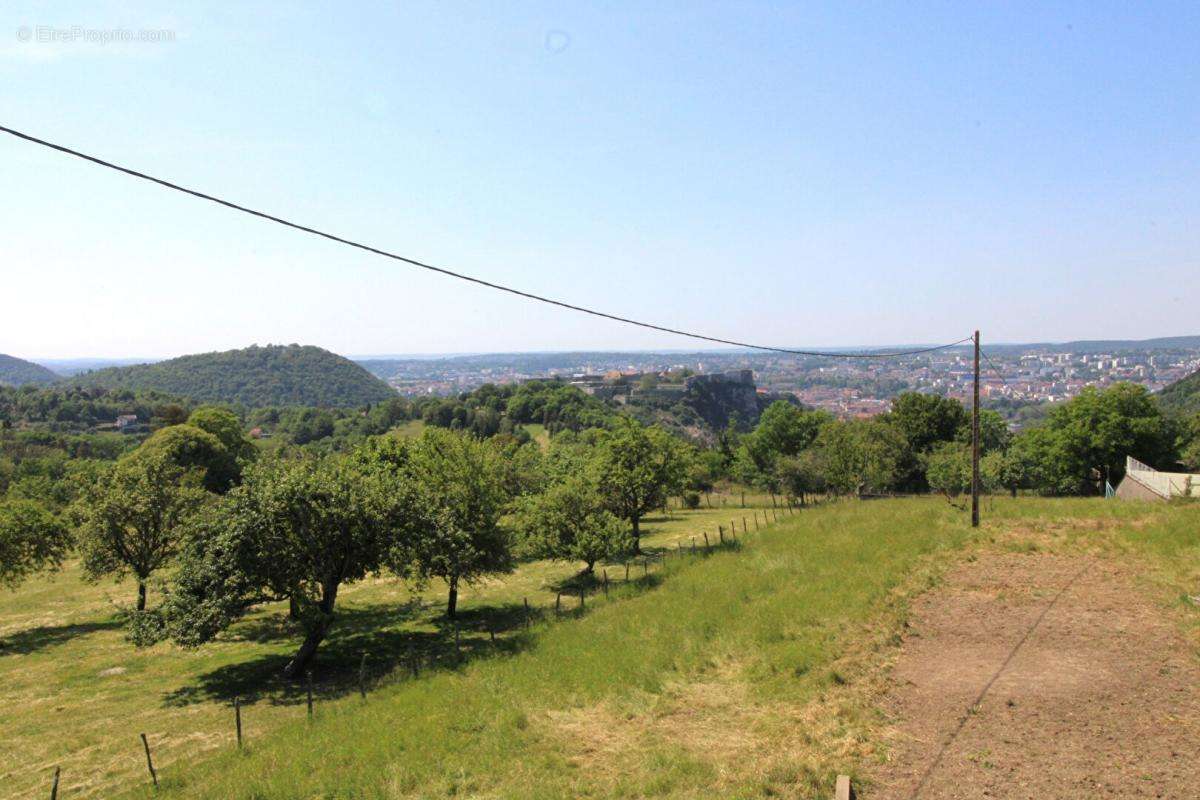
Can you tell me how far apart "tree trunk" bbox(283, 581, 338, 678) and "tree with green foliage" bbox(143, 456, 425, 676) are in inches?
1.3

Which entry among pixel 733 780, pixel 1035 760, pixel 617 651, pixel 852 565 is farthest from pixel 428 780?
pixel 852 565

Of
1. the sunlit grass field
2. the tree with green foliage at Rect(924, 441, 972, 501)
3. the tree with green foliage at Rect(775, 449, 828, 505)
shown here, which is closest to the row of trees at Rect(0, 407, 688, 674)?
the sunlit grass field

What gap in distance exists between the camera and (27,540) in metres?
30.5

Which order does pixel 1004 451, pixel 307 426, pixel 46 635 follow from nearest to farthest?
pixel 46 635 → pixel 1004 451 → pixel 307 426

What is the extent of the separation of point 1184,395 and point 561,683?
178723 mm

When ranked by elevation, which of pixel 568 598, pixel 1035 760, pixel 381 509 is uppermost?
pixel 381 509

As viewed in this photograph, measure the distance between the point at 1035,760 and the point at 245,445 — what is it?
283ft

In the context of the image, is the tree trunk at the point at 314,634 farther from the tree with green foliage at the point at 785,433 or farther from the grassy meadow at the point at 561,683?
the tree with green foliage at the point at 785,433

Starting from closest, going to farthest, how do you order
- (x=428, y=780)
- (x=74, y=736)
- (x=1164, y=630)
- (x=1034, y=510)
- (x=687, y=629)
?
(x=428, y=780) < (x=1164, y=630) < (x=74, y=736) < (x=687, y=629) < (x=1034, y=510)

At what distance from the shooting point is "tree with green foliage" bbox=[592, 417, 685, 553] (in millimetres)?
39594

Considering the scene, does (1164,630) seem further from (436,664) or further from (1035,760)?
(436,664)

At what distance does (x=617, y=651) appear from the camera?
755 inches

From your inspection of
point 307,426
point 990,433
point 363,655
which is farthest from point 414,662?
point 307,426

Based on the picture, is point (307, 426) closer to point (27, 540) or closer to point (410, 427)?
point (410, 427)
